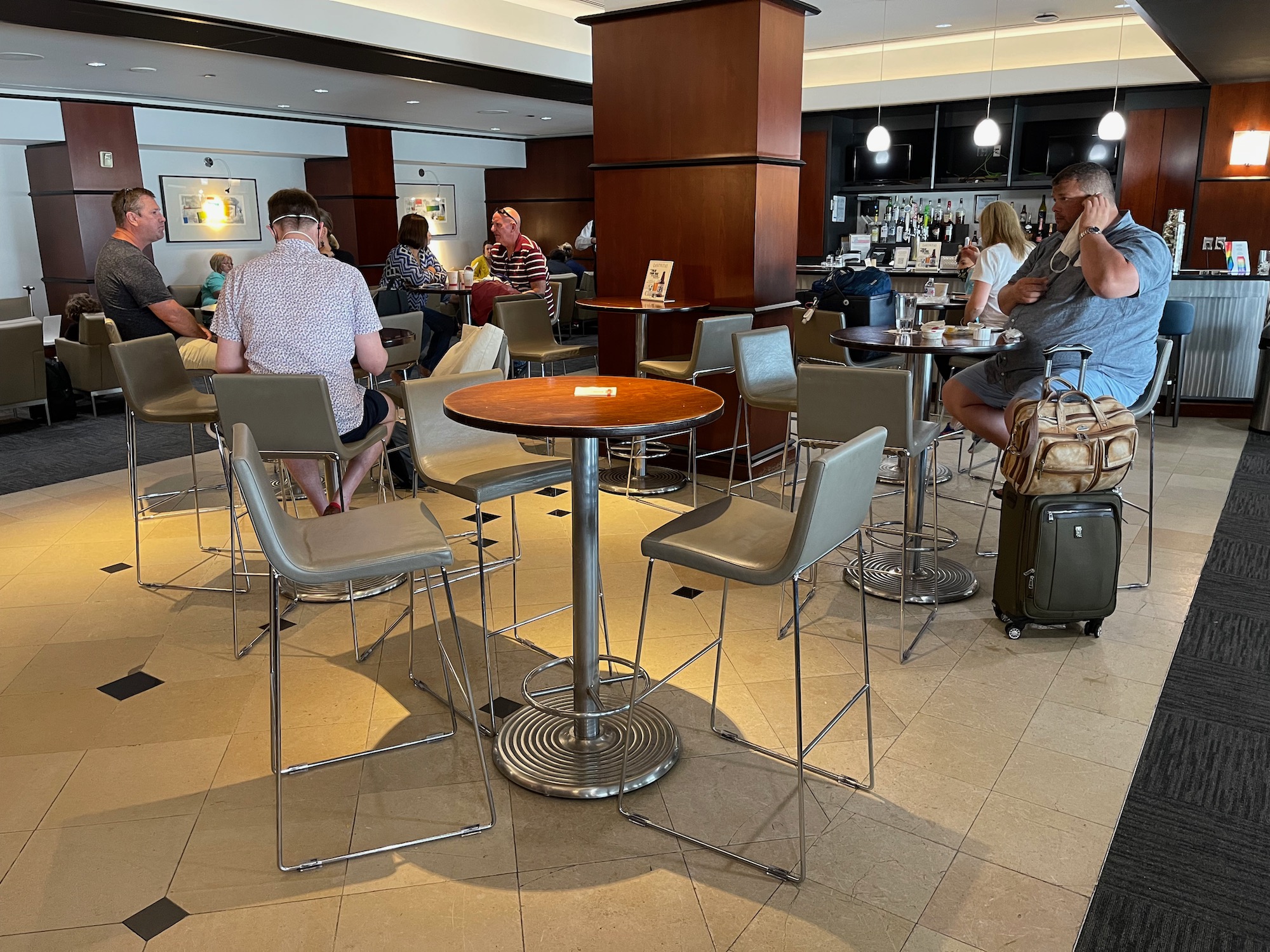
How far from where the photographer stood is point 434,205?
16.0 metres

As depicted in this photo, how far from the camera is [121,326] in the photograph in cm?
513

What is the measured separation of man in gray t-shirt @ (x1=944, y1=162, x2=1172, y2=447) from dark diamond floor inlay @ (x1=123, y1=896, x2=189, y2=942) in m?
3.13

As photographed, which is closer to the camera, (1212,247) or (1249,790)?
(1249,790)

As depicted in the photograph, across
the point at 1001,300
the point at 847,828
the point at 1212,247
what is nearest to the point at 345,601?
the point at 847,828

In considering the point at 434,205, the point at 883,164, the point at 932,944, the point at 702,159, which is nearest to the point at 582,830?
the point at 932,944

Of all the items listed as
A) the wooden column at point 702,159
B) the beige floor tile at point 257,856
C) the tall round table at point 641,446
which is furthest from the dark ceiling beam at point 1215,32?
the beige floor tile at point 257,856

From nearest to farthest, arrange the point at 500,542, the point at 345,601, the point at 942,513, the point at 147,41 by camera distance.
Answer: the point at 345,601 < the point at 500,542 < the point at 942,513 < the point at 147,41

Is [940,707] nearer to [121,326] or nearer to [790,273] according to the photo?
[790,273]

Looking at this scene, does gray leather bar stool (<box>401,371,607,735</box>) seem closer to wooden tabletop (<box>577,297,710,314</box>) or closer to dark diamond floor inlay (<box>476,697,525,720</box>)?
dark diamond floor inlay (<box>476,697,525,720</box>)

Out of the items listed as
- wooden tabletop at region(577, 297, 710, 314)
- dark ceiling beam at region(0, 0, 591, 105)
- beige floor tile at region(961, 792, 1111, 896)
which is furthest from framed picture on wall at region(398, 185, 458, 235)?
beige floor tile at region(961, 792, 1111, 896)

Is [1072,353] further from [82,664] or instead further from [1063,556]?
[82,664]

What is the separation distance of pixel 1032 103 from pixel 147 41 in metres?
8.40

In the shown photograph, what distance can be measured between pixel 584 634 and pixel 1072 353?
7.71 feet

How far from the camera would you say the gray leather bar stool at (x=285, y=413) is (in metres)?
3.16
